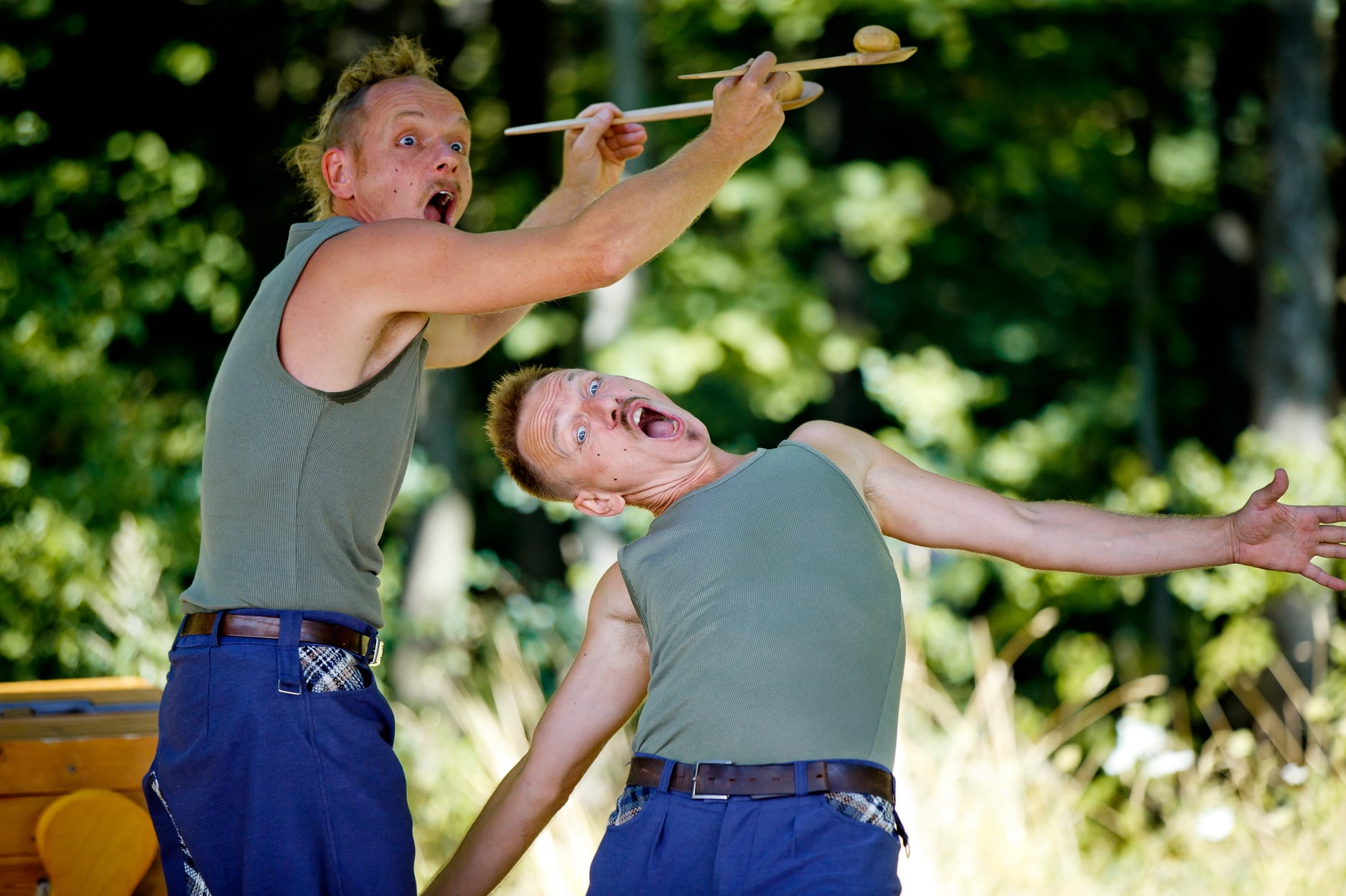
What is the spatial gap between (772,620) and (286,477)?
2.45ft

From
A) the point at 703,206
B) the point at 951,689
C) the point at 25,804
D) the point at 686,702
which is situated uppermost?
the point at 703,206

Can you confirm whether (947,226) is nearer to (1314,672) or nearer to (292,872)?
(1314,672)

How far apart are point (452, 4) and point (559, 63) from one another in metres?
1.12

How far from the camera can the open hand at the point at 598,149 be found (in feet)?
8.74

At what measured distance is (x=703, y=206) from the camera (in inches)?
81.6

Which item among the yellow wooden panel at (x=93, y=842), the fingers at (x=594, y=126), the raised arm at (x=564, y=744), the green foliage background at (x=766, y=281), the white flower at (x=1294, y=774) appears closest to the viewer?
the raised arm at (x=564, y=744)

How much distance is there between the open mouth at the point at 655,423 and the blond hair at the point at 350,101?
68 cm

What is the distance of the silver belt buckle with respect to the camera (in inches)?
72.2

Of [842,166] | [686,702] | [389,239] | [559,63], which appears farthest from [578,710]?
[559,63]

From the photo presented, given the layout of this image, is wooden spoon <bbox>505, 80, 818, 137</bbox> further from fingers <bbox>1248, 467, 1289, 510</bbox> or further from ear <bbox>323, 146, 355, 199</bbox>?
fingers <bbox>1248, 467, 1289, 510</bbox>

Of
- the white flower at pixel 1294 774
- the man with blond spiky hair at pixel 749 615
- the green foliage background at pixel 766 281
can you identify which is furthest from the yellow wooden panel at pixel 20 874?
the white flower at pixel 1294 774

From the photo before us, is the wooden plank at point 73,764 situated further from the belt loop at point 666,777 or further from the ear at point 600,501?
the belt loop at point 666,777

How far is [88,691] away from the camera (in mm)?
2885

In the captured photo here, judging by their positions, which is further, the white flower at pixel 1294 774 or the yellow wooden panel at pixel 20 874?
the white flower at pixel 1294 774
